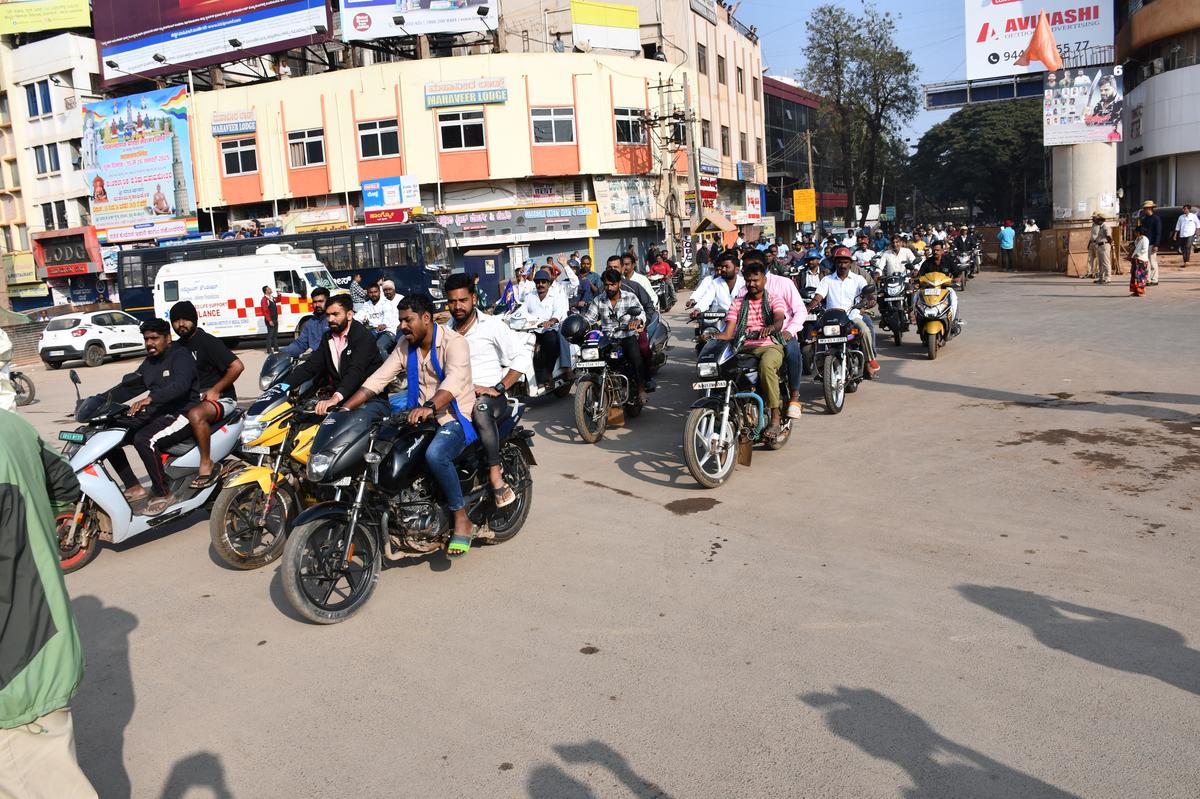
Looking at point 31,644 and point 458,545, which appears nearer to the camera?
point 31,644

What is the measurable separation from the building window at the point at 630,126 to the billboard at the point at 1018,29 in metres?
13.8

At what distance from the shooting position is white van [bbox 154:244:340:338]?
23469 millimetres

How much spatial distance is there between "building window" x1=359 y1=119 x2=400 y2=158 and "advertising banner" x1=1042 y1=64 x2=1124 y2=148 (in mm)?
22860

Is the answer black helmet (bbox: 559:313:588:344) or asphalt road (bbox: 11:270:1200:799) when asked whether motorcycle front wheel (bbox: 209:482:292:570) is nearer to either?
asphalt road (bbox: 11:270:1200:799)

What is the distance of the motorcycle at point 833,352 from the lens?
391 inches

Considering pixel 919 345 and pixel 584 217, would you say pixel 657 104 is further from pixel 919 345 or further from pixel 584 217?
pixel 919 345

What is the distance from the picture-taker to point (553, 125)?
36438mm

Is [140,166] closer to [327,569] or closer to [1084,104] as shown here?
[1084,104]

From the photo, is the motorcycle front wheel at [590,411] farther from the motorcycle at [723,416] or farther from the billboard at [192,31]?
the billboard at [192,31]

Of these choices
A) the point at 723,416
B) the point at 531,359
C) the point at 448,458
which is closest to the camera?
the point at 448,458

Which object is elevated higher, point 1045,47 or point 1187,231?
point 1045,47

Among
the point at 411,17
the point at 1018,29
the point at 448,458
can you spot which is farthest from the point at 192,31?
the point at 448,458

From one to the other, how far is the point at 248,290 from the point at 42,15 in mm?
32441

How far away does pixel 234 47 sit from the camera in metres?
37.9
